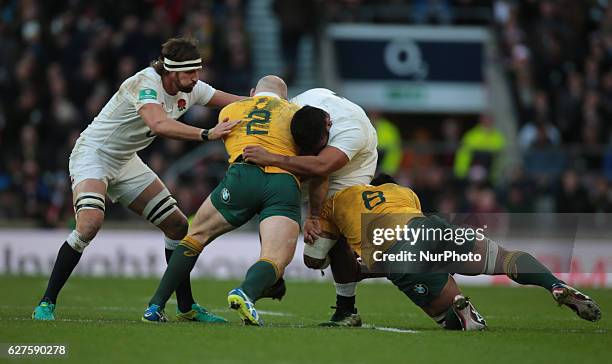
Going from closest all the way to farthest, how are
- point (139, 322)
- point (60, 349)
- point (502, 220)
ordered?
point (60, 349), point (139, 322), point (502, 220)

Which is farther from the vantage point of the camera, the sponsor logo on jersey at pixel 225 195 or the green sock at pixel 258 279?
the sponsor logo on jersey at pixel 225 195

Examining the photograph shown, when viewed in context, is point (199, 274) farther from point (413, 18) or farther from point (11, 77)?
point (413, 18)

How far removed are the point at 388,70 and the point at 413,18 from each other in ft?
4.29

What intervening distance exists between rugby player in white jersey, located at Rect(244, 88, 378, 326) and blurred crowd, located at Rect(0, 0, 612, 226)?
31.0 ft

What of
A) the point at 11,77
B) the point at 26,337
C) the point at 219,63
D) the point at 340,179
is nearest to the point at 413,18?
the point at 219,63

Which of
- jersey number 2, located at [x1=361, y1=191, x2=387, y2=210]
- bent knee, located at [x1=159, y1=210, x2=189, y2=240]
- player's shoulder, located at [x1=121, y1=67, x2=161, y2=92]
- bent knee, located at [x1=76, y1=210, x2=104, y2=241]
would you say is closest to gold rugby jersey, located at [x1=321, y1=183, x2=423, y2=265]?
jersey number 2, located at [x1=361, y1=191, x2=387, y2=210]

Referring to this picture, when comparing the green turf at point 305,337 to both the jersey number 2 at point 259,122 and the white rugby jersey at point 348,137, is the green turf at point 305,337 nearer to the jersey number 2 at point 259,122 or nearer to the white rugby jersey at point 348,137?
the white rugby jersey at point 348,137

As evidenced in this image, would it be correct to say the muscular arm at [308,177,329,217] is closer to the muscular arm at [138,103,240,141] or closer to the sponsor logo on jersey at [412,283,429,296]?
the muscular arm at [138,103,240,141]

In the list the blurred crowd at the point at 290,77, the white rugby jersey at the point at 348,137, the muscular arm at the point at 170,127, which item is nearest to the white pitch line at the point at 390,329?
the white rugby jersey at the point at 348,137

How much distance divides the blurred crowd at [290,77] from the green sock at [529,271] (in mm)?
9848

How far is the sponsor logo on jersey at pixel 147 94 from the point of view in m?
10.6

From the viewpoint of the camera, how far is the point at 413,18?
989 inches

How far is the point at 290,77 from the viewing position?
22734mm

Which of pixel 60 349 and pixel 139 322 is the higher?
pixel 60 349
